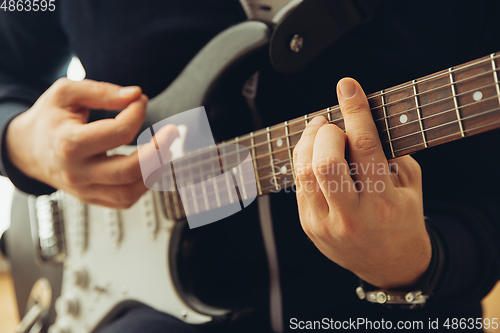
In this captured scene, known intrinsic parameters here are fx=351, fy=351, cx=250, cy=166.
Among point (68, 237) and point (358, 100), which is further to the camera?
point (68, 237)

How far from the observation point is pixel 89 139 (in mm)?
446

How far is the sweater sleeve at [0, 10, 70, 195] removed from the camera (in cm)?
67

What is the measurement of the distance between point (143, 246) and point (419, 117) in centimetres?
47

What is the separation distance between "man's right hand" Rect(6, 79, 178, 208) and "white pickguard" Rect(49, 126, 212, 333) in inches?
2.4

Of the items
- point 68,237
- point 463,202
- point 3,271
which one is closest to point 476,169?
point 463,202

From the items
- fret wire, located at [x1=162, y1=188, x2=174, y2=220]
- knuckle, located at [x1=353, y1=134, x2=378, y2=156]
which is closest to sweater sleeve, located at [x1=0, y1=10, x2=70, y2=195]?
fret wire, located at [x1=162, y1=188, x2=174, y2=220]

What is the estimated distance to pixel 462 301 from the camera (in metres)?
0.42

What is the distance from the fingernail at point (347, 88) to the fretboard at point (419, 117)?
0.02 m

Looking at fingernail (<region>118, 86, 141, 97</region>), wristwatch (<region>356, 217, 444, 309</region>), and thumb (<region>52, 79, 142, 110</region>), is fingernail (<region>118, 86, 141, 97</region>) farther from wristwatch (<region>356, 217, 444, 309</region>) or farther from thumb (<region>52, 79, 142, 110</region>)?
wristwatch (<region>356, 217, 444, 309</region>)

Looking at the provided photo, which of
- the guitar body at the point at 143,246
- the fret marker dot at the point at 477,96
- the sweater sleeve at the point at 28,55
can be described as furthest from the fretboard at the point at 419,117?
the sweater sleeve at the point at 28,55

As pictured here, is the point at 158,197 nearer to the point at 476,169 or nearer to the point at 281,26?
the point at 281,26

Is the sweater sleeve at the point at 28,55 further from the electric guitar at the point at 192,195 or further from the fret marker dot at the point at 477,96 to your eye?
the fret marker dot at the point at 477,96

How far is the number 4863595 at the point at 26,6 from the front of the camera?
0.65 meters

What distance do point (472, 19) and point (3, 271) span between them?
2.06 m
